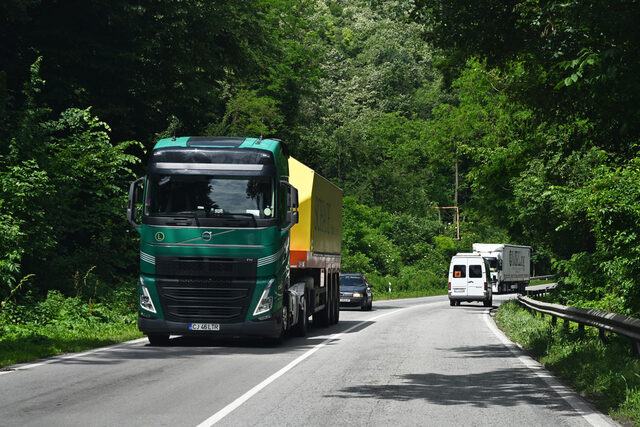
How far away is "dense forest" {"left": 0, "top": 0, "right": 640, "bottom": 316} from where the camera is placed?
12.7 metres

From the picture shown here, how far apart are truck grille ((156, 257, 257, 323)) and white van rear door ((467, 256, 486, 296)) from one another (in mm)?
27459

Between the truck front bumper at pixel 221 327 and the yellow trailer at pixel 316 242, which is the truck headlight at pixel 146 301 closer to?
the truck front bumper at pixel 221 327

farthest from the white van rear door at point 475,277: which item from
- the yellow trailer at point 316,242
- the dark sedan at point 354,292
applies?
the yellow trailer at point 316,242

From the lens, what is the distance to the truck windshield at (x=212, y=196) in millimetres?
16078

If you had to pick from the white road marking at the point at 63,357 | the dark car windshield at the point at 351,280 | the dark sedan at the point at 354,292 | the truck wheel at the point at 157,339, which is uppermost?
the dark car windshield at the point at 351,280

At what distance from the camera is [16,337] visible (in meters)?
15.9

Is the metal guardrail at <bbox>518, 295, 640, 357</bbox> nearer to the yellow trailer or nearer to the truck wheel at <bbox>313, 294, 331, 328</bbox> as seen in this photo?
the yellow trailer

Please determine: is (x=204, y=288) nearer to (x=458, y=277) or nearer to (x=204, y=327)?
(x=204, y=327)

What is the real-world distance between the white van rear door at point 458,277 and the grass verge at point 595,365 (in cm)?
2276

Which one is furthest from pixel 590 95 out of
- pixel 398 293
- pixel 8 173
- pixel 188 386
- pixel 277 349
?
pixel 398 293

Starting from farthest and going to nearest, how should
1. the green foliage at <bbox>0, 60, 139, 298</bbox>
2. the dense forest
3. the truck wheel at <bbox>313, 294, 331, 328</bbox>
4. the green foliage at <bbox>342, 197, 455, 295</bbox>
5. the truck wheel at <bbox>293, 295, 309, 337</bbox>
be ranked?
the green foliage at <bbox>342, 197, 455, 295</bbox> → the truck wheel at <bbox>313, 294, 331, 328</bbox> → the truck wheel at <bbox>293, 295, 309, 337</bbox> → the green foliage at <bbox>0, 60, 139, 298</bbox> → the dense forest

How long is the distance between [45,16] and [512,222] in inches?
834

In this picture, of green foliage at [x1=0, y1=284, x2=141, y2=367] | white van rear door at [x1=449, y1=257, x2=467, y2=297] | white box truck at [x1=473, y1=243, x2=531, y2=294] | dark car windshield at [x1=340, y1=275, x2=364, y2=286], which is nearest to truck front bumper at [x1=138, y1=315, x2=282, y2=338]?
green foliage at [x1=0, y1=284, x2=141, y2=367]

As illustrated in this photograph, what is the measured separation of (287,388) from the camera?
10852 mm
